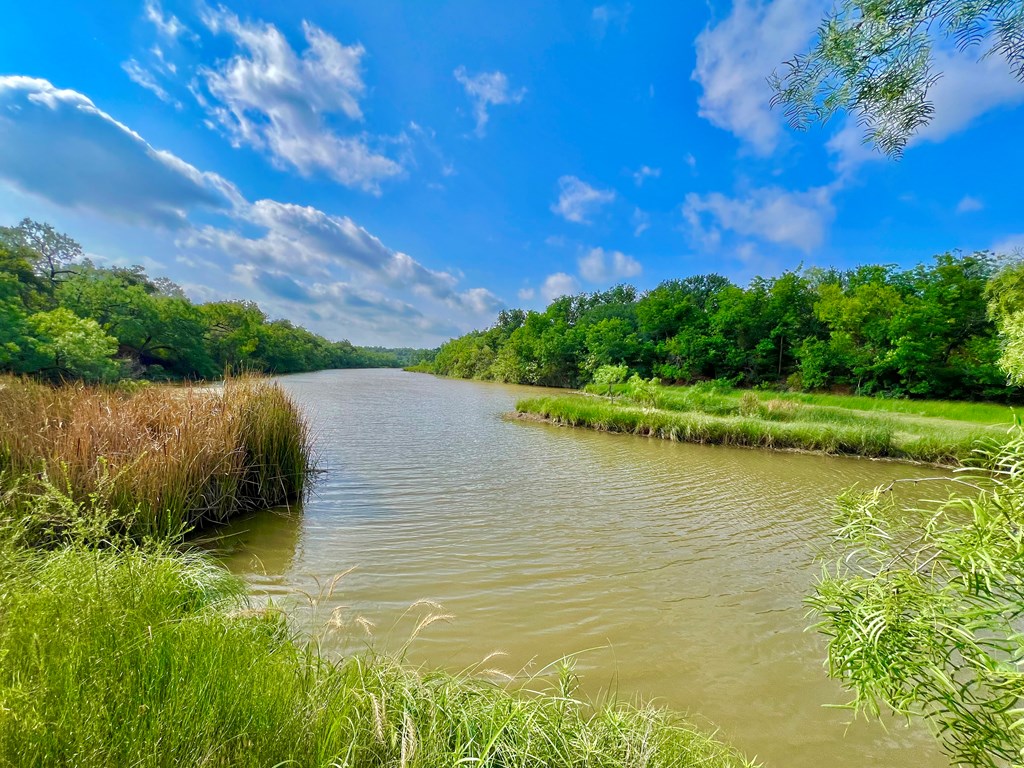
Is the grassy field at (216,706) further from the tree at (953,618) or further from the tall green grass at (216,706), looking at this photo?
the tree at (953,618)

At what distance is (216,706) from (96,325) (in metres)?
22.9

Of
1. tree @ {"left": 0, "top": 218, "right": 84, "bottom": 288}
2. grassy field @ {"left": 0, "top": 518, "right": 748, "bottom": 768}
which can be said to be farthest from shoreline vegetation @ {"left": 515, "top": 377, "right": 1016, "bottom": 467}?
tree @ {"left": 0, "top": 218, "right": 84, "bottom": 288}

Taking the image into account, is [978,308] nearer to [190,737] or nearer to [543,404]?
[543,404]

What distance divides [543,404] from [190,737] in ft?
60.1

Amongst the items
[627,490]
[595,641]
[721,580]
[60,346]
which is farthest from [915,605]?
[60,346]

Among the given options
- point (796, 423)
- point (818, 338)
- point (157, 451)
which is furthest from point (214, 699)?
point (818, 338)

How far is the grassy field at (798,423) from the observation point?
12.7m

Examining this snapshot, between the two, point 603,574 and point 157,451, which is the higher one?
point 157,451

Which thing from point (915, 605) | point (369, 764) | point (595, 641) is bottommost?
point (595, 641)

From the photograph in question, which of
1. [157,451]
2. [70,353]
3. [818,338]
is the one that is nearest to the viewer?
[157,451]

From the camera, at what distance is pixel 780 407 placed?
17469 mm

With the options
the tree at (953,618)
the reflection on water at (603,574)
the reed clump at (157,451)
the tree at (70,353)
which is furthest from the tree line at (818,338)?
the tree at (70,353)

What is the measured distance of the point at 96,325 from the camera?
1752cm

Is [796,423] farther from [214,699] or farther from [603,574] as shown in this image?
[214,699]
